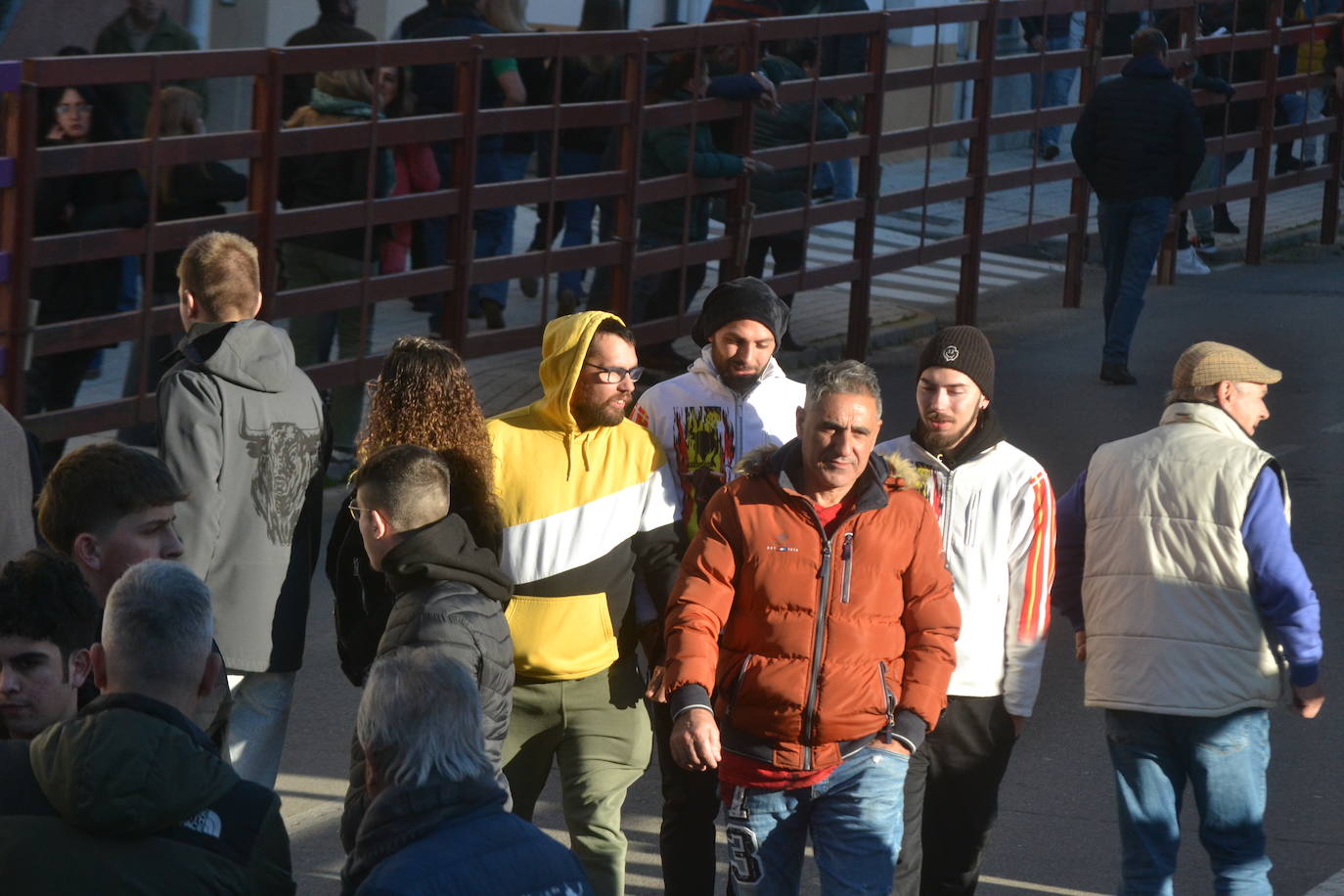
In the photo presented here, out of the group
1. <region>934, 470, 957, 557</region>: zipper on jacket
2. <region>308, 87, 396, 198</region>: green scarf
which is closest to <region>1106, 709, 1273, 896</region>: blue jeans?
<region>934, 470, 957, 557</region>: zipper on jacket

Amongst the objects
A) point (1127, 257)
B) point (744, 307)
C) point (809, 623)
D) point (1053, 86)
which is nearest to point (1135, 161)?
point (1127, 257)

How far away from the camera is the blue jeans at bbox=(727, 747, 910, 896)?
4.76 m

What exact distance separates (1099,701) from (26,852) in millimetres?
3031

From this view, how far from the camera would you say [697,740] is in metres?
4.62

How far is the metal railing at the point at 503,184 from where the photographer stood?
845 centimetres

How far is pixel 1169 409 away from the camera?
5.36m

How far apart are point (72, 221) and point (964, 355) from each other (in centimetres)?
477

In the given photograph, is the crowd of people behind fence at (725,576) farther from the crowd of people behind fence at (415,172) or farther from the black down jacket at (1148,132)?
the black down jacket at (1148,132)

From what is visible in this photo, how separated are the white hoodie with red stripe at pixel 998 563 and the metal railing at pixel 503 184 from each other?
4.68 meters

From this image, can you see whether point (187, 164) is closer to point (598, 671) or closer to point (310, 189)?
point (310, 189)

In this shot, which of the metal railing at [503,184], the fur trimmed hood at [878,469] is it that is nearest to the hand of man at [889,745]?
the fur trimmed hood at [878,469]

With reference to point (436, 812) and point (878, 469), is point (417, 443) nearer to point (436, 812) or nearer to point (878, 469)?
point (878, 469)

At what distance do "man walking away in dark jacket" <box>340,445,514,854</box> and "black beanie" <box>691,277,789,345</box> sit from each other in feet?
4.36

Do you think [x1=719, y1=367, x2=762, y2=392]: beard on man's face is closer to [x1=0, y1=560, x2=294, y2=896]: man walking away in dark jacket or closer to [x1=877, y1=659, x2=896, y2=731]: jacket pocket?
[x1=877, y1=659, x2=896, y2=731]: jacket pocket
